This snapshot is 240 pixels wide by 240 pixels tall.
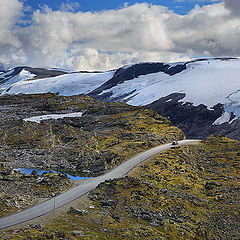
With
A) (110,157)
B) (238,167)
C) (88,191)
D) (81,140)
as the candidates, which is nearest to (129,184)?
(88,191)

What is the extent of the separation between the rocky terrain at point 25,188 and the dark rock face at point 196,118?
104 metres

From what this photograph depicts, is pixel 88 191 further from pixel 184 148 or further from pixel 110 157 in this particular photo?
pixel 184 148

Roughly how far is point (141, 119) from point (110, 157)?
33127 millimetres

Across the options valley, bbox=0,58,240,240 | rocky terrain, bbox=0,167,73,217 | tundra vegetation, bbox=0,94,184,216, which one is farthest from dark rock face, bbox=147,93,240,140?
rocky terrain, bbox=0,167,73,217

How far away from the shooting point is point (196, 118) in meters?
160

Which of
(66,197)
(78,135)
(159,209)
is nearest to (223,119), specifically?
(78,135)

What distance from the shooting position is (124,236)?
25.2 m

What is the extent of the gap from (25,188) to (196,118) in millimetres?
138210

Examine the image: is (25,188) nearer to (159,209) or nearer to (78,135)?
(159,209)

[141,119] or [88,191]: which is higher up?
[141,119]

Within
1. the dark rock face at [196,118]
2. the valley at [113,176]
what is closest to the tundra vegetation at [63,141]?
the valley at [113,176]

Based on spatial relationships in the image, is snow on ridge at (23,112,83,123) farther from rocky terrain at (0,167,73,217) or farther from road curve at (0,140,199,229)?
rocky terrain at (0,167,73,217)

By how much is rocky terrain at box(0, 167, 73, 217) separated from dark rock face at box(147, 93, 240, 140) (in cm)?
10416

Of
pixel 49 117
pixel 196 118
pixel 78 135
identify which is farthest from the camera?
pixel 196 118
